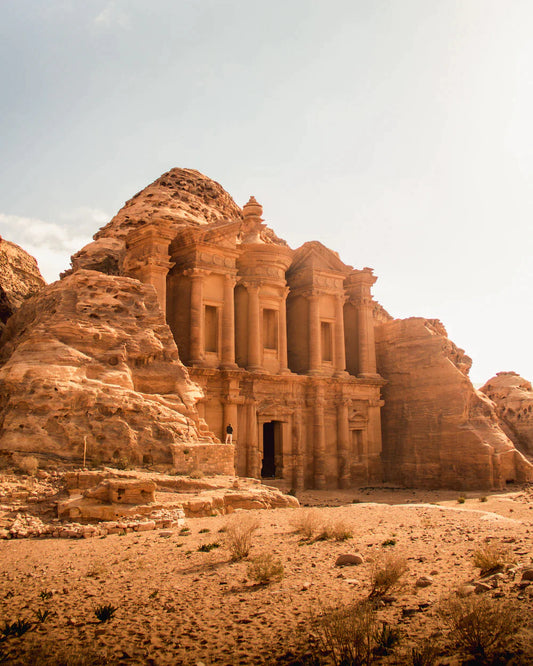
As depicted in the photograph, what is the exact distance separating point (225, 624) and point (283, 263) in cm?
2589

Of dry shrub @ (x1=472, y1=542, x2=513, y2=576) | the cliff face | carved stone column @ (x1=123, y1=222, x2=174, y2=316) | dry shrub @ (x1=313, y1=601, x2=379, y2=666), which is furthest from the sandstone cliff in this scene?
dry shrub @ (x1=313, y1=601, x2=379, y2=666)

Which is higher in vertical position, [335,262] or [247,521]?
[335,262]

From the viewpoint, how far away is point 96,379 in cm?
1811

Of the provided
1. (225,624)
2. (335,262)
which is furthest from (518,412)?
(225,624)

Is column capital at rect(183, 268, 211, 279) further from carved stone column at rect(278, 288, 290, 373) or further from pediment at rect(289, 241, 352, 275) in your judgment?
pediment at rect(289, 241, 352, 275)

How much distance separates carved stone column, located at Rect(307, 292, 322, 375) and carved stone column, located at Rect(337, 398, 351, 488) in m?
2.37

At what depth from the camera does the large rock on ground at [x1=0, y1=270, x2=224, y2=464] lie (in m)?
16.3

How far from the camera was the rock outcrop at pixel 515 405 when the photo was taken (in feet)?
116

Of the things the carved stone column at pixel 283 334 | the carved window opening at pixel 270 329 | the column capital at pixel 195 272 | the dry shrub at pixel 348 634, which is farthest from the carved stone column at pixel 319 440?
the dry shrub at pixel 348 634

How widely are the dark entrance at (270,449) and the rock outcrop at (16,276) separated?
531 inches

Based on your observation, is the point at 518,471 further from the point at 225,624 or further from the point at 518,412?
the point at 225,624

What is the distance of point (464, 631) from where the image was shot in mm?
5863

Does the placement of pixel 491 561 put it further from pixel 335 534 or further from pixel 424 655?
pixel 335 534

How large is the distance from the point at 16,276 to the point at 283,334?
13.8 meters
